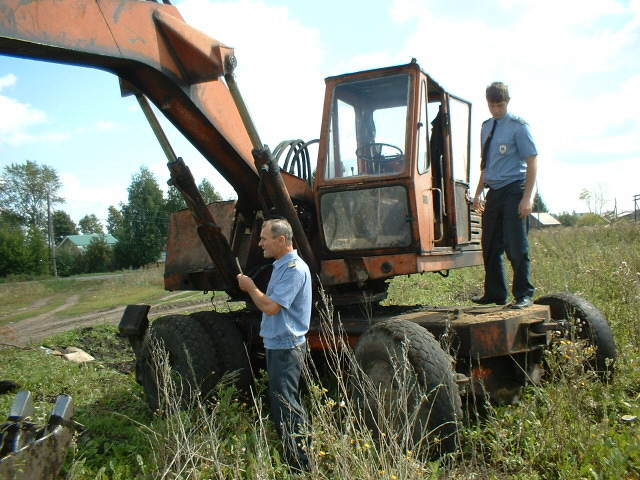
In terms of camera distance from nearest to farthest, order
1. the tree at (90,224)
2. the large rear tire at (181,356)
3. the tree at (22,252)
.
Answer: the large rear tire at (181,356) → the tree at (22,252) → the tree at (90,224)

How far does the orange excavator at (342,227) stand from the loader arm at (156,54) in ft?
0.04

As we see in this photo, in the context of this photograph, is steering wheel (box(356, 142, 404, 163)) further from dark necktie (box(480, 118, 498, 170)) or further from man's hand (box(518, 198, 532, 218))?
man's hand (box(518, 198, 532, 218))

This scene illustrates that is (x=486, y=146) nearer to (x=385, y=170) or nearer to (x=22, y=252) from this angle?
(x=385, y=170)

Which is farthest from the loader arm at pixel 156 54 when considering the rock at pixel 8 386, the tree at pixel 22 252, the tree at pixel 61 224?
the tree at pixel 61 224

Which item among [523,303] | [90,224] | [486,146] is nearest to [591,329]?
[523,303]

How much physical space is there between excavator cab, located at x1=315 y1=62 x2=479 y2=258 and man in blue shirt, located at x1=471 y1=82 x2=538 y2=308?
15.4 inches

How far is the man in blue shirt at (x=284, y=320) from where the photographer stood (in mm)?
3812

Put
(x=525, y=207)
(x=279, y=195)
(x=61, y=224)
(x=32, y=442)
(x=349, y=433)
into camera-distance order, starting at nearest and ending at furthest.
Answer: (x=349, y=433) < (x=32, y=442) < (x=279, y=195) < (x=525, y=207) < (x=61, y=224)

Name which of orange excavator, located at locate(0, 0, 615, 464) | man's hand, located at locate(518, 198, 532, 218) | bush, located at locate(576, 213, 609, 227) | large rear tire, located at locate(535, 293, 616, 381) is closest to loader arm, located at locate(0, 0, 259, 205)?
orange excavator, located at locate(0, 0, 615, 464)

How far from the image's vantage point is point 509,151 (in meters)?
5.30

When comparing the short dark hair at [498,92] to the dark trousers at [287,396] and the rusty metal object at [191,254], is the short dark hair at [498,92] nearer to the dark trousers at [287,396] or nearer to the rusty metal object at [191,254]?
the rusty metal object at [191,254]

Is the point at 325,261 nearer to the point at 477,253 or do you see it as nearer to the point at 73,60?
the point at 477,253

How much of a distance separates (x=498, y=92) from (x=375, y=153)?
3.79ft

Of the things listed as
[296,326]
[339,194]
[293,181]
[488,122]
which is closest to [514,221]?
[488,122]
